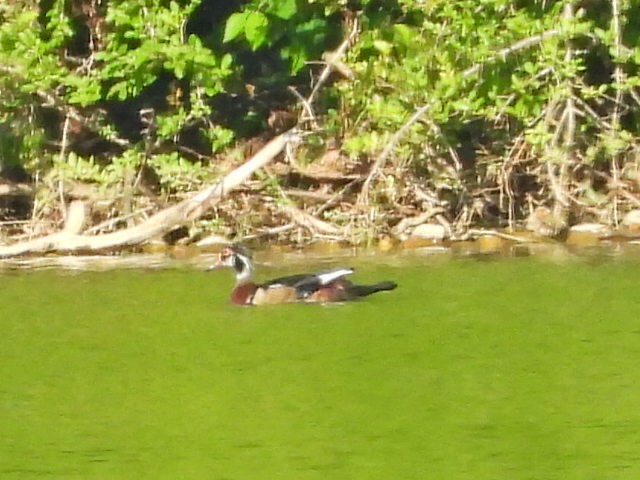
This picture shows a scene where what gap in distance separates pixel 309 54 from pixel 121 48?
1415 mm

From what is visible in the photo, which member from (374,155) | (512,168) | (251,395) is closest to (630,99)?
(512,168)

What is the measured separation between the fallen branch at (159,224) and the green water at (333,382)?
7.02ft

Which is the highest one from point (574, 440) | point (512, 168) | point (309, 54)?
point (309, 54)

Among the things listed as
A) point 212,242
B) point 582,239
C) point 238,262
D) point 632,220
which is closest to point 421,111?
point 582,239

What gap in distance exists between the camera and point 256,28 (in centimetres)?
1202

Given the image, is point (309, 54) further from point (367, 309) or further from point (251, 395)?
point (251, 395)

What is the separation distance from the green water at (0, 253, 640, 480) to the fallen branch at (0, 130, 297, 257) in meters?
2.14

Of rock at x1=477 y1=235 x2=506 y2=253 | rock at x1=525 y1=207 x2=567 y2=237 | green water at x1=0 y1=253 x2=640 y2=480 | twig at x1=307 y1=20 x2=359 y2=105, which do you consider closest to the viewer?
green water at x1=0 y1=253 x2=640 y2=480

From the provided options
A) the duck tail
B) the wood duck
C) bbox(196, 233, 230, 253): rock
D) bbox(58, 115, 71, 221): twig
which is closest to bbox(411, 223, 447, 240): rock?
bbox(196, 233, 230, 253): rock

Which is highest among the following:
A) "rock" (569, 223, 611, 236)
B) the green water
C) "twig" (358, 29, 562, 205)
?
"twig" (358, 29, 562, 205)

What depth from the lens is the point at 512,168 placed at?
1280 cm

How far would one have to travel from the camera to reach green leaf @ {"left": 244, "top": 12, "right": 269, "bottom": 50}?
39.4 ft

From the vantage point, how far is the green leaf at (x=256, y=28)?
12.0 meters

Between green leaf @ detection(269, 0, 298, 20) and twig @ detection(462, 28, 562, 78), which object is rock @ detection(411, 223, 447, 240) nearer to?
twig @ detection(462, 28, 562, 78)
